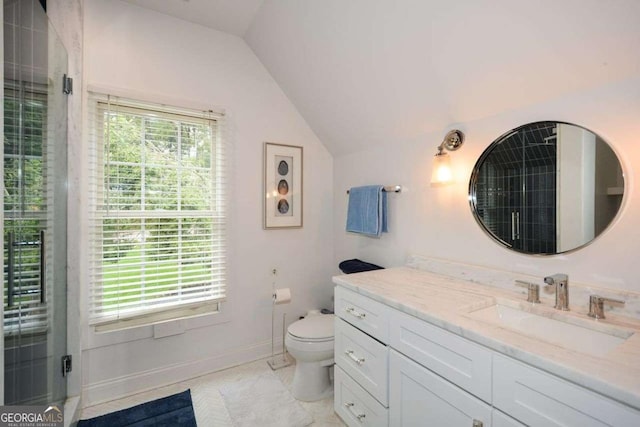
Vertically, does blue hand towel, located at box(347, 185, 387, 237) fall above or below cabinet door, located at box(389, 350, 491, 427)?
above

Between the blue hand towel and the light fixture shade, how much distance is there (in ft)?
1.66

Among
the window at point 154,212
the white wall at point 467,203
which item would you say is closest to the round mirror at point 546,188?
the white wall at point 467,203

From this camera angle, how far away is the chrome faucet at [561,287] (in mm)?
1228

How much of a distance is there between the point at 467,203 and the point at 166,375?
7.72 feet

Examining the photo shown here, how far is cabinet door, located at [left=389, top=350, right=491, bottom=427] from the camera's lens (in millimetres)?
1043

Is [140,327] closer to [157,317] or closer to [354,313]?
[157,317]

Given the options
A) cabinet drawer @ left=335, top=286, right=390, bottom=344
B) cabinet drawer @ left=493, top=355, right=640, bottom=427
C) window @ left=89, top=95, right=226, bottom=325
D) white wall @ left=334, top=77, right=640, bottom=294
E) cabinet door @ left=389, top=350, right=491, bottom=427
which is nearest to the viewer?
cabinet drawer @ left=493, top=355, right=640, bottom=427

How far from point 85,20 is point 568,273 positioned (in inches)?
120

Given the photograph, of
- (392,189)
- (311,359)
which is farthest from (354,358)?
(392,189)

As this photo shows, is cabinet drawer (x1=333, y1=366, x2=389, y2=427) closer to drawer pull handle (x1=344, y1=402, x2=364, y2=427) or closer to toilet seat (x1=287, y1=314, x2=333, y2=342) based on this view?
drawer pull handle (x1=344, y1=402, x2=364, y2=427)

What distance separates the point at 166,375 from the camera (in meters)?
2.13

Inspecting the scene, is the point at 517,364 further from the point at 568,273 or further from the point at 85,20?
the point at 85,20

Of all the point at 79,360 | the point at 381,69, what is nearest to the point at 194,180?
the point at 79,360

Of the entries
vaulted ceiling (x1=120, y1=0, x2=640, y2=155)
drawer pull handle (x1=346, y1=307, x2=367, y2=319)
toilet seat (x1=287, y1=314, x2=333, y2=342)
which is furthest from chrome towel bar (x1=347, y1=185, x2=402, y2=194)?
toilet seat (x1=287, y1=314, x2=333, y2=342)
